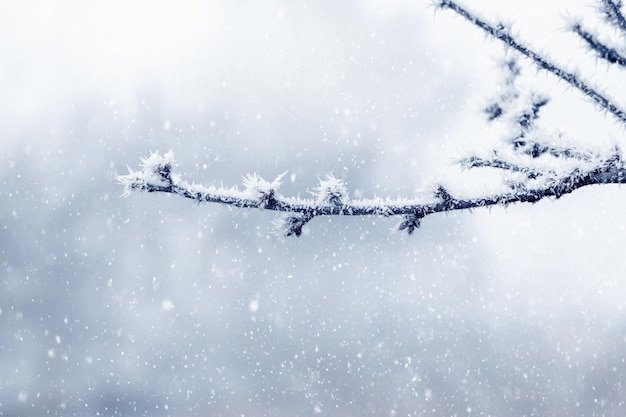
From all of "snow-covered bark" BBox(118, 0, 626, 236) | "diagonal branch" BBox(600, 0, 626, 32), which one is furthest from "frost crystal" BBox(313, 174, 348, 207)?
"diagonal branch" BBox(600, 0, 626, 32)

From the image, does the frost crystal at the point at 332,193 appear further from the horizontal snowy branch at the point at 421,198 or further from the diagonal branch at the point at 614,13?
the diagonal branch at the point at 614,13

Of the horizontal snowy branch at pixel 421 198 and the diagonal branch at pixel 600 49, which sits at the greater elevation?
the diagonal branch at pixel 600 49

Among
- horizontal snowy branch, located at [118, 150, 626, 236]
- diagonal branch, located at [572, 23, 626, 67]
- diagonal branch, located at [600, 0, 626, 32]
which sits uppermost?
diagonal branch, located at [600, 0, 626, 32]

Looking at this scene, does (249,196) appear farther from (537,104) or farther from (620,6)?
(620,6)

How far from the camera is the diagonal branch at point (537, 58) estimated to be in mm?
2248

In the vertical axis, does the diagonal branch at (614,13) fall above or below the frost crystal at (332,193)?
above

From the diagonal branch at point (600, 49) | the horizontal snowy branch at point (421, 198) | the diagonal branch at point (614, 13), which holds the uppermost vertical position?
the diagonal branch at point (614, 13)

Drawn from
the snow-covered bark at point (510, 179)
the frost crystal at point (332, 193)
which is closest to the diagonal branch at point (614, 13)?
the snow-covered bark at point (510, 179)

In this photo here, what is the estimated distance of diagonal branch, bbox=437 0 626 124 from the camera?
7.38 feet

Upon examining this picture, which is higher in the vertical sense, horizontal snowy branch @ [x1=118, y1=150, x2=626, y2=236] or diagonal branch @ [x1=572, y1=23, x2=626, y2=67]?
diagonal branch @ [x1=572, y1=23, x2=626, y2=67]

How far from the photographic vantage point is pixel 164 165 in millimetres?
1937

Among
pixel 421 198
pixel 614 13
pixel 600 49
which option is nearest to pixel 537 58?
pixel 600 49

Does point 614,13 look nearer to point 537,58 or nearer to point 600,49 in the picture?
point 600,49

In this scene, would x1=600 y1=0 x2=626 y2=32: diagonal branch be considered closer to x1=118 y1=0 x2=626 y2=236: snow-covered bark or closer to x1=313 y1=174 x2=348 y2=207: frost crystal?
x1=118 y1=0 x2=626 y2=236: snow-covered bark
